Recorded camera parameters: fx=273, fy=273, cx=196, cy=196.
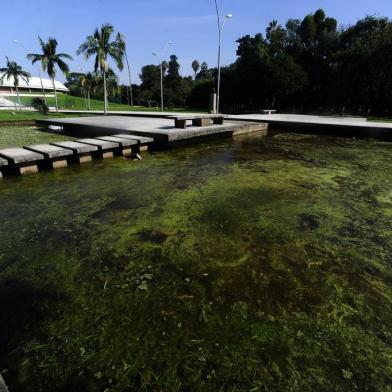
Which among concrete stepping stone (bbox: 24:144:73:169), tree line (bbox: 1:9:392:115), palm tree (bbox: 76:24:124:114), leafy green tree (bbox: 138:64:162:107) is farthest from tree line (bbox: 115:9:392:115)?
concrete stepping stone (bbox: 24:144:73:169)

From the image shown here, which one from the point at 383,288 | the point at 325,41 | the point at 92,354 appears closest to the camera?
the point at 92,354

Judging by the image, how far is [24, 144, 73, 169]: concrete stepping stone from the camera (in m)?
6.06

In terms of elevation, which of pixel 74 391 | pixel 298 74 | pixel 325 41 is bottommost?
pixel 74 391

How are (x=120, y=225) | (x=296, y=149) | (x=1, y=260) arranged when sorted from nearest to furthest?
(x=1, y=260)
(x=120, y=225)
(x=296, y=149)

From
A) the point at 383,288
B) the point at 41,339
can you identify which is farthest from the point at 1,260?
the point at 383,288

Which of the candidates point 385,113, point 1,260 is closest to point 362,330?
point 1,260

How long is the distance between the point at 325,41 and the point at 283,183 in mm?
29720

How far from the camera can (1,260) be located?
2828 millimetres

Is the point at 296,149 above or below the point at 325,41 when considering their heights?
below

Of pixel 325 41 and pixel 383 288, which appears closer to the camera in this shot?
pixel 383 288

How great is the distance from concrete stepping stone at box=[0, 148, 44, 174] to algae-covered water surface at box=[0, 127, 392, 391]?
88 centimetres

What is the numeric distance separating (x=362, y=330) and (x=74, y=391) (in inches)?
79.9

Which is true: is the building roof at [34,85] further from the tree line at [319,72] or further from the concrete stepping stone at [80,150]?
the concrete stepping stone at [80,150]

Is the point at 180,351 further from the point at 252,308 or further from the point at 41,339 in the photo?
the point at 41,339
